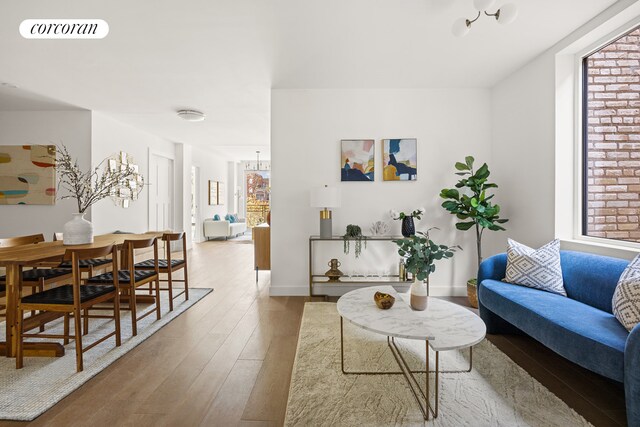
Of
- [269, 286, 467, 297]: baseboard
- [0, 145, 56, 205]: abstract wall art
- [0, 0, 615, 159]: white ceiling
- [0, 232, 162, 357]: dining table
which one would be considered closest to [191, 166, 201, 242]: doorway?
[0, 145, 56, 205]: abstract wall art

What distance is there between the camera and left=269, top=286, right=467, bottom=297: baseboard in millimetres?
3873

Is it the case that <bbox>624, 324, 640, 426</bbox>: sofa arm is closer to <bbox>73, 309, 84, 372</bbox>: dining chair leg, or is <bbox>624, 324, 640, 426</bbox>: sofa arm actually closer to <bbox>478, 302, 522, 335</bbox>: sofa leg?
<bbox>478, 302, 522, 335</bbox>: sofa leg

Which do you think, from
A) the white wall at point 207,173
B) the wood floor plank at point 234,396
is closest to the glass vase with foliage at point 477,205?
the wood floor plank at point 234,396

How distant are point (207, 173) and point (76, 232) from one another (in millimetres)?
6595

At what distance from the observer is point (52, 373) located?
81.1 inches

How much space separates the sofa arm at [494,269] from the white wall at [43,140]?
533cm

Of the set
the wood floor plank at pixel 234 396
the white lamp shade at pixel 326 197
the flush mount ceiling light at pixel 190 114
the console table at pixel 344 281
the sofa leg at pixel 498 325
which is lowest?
the wood floor plank at pixel 234 396

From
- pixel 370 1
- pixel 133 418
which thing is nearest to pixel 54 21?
pixel 370 1

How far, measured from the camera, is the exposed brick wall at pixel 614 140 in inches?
94.4

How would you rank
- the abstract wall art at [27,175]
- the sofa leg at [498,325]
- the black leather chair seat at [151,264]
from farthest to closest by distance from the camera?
the abstract wall art at [27,175] → the black leather chair seat at [151,264] → the sofa leg at [498,325]

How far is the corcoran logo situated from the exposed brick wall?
4.12 metres

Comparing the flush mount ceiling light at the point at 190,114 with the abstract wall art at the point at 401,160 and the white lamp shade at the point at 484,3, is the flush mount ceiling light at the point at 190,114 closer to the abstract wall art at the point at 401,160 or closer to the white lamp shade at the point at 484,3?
the abstract wall art at the point at 401,160

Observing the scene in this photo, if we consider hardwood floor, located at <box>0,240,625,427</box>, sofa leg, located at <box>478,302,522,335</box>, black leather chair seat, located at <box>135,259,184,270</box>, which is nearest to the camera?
hardwood floor, located at <box>0,240,625,427</box>

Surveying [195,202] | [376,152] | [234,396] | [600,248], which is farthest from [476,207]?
[195,202]
